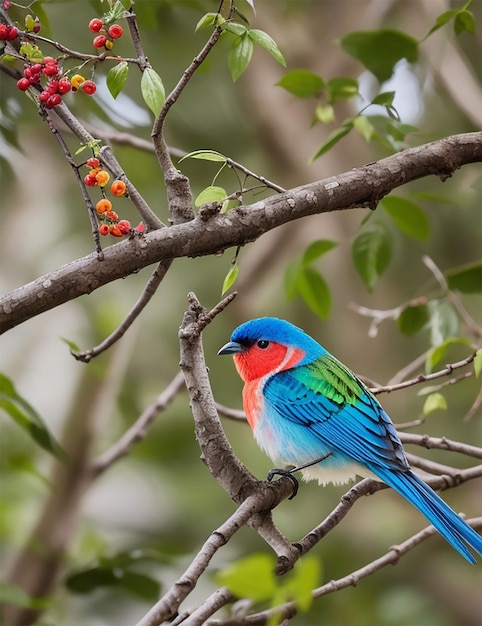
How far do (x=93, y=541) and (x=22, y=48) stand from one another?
263 cm

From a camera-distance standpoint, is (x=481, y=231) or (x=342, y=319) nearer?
(x=342, y=319)

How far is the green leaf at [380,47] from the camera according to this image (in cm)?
222

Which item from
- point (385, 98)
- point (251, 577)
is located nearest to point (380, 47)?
point (385, 98)

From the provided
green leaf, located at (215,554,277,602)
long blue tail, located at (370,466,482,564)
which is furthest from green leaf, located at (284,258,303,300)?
green leaf, located at (215,554,277,602)

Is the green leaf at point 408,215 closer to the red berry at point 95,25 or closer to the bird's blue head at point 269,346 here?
the bird's blue head at point 269,346

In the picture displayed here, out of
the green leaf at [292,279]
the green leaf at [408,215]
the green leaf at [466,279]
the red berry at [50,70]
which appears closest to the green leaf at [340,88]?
the green leaf at [408,215]

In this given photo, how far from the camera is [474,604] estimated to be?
3682mm

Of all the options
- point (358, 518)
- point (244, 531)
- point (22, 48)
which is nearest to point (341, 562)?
point (358, 518)

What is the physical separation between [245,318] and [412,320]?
5.42ft

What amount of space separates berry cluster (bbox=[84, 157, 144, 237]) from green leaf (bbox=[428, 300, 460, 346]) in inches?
40.4

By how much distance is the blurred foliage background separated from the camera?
137 inches

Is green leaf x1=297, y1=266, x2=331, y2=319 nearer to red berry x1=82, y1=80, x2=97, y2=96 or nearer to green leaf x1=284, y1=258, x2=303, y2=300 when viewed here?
green leaf x1=284, y1=258, x2=303, y2=300

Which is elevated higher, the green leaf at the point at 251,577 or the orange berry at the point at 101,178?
the orange berry at the point at 101,178

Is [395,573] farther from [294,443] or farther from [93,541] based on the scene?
[294,443]
